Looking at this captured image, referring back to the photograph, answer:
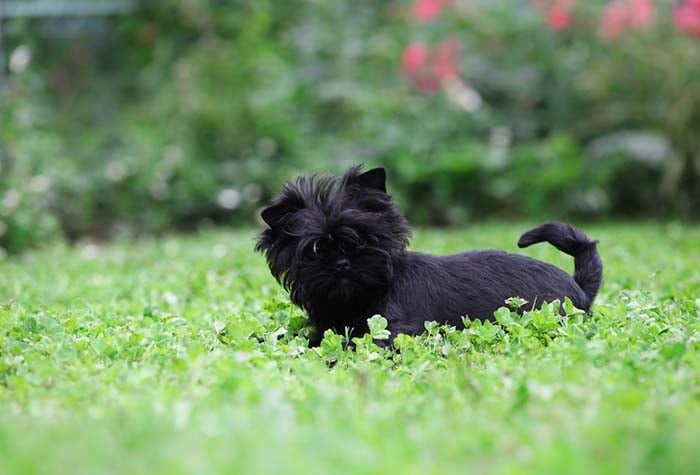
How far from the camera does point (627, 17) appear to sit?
10836 mm

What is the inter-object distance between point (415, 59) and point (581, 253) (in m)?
6.72

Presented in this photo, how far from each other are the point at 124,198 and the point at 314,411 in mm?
8264

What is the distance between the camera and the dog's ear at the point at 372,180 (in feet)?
14.4

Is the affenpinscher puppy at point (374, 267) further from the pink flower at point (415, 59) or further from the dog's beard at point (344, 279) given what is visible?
the pink flower at point (415, 59)

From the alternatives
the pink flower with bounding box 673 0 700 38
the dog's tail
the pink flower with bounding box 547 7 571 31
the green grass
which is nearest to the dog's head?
the green grass

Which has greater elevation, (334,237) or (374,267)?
(334,237)

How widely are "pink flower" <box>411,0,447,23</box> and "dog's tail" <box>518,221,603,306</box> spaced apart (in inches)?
297

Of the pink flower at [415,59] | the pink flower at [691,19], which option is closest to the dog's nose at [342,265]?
the pink flower at [415,59]

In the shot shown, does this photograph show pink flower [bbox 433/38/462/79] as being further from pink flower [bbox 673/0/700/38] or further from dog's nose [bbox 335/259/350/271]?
dog's nose [bbox 335/259/350/271]

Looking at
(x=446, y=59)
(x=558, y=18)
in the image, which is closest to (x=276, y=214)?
(x=446, y=59)

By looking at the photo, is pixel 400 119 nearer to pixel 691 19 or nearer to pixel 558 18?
pixel 558 18

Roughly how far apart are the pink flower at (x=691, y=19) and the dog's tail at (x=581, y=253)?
6.45m

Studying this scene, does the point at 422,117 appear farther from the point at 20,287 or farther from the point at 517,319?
the point at 517,319

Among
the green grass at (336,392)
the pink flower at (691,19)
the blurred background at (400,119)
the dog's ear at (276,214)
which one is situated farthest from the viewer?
the pink flower at (691,19)
